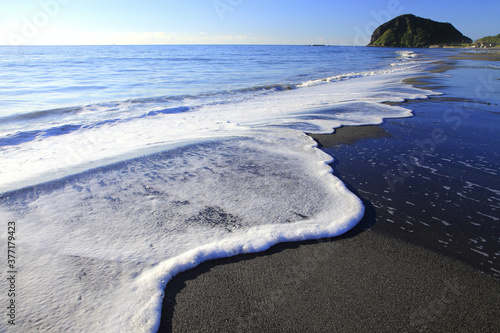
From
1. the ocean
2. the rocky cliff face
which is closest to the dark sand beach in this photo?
the ocean

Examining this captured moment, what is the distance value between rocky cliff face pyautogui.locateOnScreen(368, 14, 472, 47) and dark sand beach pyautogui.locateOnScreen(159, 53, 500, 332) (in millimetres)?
138350

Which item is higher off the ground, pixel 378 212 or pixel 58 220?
pixel 58 220

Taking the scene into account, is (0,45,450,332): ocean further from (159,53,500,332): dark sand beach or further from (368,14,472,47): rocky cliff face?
(368,14,472,47): rocky cliff face

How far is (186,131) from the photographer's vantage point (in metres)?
6.80

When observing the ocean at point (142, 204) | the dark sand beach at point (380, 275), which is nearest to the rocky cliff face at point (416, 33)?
the ocean at point (142, 204)

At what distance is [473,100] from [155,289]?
12026mm

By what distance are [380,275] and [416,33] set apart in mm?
143039

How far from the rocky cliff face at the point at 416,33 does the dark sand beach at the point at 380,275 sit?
138350 mm

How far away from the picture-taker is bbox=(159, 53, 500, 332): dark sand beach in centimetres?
194

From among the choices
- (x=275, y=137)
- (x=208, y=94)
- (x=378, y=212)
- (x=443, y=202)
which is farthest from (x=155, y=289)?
(x=208, y=94)

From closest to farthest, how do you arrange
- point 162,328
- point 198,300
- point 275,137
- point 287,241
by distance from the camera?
point 162,328 → point 198,300 → point 287,241 → point 275,137

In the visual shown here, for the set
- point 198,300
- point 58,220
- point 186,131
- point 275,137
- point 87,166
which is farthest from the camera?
point 186,131

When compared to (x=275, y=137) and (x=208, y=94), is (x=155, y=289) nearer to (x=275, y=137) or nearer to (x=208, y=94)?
(x=275, y=137)

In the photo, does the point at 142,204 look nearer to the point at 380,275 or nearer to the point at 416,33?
the point at 380,275
